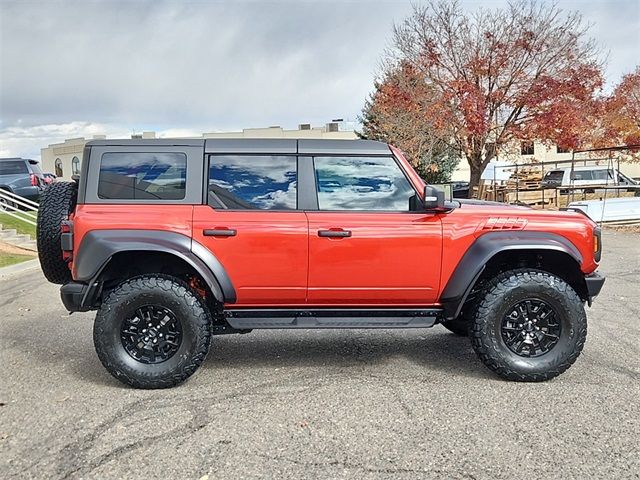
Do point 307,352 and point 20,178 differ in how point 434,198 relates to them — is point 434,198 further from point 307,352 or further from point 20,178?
point 20,178

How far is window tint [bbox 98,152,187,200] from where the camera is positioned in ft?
14.7

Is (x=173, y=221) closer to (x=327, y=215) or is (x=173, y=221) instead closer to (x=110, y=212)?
(x=110, y=212)

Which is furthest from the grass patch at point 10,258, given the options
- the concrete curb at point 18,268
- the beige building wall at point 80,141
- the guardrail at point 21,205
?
the beige building wall at point 80,141

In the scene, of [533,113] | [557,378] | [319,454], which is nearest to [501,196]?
[533,113]

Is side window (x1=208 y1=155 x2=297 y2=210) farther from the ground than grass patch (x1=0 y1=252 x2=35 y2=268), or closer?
farther from the ground

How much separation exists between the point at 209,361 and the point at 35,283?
598 cm

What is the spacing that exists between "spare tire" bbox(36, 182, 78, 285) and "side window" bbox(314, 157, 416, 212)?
1.98 metres

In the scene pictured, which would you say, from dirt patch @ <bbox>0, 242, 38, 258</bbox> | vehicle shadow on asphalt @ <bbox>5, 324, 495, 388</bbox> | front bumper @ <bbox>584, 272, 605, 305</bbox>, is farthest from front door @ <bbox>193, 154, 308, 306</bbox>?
Answer: dirt patch @ <bbox>0, 242, 38, 258</bbox>

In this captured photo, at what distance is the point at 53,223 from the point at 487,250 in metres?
3.33

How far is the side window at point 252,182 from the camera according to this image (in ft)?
14.8

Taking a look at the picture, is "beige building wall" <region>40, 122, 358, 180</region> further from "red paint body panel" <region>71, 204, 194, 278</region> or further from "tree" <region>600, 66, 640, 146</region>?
"red paint body panel" <region>71, 204, 194, 278</region>

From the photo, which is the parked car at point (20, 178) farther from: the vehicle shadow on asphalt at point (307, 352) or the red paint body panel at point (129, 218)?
the red paint body panel at point (129, 218)

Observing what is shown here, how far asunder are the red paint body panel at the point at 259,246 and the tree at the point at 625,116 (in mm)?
23191

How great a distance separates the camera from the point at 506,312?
14.7 ft
